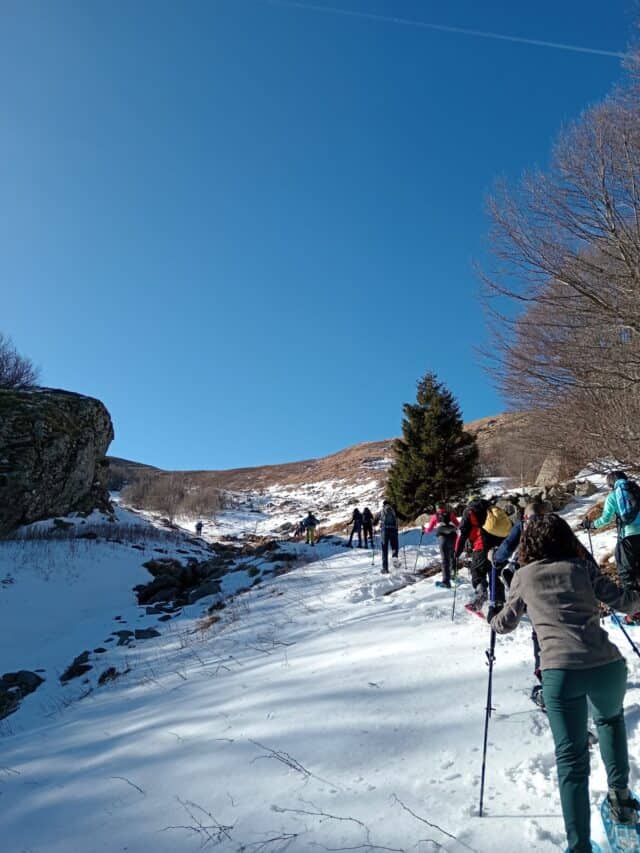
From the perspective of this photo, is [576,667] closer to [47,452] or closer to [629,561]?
[629,561]

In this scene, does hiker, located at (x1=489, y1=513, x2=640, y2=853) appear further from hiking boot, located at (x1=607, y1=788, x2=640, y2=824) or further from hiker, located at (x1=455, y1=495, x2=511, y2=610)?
hiker, located at (x1=455, y1=495, x2=511, y2=610)

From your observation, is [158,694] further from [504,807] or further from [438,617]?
[504,807]

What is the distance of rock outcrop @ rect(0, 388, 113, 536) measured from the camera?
62.8ft

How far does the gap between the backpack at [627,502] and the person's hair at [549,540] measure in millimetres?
3662

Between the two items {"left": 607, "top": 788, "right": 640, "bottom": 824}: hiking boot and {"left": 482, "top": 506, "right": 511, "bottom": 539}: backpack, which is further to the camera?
{"left": 482, "top": 506, "right": 511, "bottom": 539}: backpack

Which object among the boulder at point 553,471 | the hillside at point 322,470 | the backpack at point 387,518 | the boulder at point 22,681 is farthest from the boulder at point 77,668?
the hillside at point 322,470

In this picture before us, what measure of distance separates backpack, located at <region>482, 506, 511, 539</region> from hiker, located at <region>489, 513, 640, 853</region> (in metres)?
→ 4.15

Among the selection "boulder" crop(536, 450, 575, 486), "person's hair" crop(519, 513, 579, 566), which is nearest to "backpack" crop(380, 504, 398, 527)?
"boulder" crop(536, 450, 575, 486)

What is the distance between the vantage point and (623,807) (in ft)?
8.53

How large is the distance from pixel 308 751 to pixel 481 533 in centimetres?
411

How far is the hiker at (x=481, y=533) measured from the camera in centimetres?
700

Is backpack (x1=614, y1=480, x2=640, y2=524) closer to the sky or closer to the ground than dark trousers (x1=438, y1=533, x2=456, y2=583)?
closer to the sky

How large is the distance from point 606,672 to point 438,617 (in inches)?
199

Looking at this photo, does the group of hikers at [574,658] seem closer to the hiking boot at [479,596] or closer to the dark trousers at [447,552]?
the hiking boot at [479,596]
